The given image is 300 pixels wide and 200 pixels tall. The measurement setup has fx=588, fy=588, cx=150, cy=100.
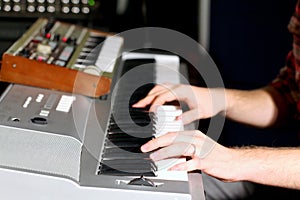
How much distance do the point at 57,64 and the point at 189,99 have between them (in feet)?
1.21

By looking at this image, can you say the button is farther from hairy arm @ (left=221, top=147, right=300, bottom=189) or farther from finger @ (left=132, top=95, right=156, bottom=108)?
hairy arm @ (left=221, top=147, right=300, bottom=189)

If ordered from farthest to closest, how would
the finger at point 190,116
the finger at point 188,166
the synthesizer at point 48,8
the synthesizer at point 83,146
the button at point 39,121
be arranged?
the synthesizer at point 48,8 → the finger at point 190,116 → the button at point 39,121 → the finger at point 188,166 → the synthesizer at point 83,146

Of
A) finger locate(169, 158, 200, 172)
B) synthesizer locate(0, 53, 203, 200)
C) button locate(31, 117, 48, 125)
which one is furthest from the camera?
button locate(31, 117, 48, 125)

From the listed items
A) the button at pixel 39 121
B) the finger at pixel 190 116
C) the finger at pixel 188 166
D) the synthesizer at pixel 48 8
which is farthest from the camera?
the synthesizer at pixel 48 8

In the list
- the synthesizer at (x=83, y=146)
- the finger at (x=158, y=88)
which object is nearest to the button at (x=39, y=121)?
the synthesizer at (x=83, y=146)

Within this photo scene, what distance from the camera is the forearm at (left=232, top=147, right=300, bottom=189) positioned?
1.34 meters

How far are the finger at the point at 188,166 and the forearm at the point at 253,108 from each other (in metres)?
0.58

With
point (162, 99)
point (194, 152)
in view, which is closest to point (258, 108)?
point (162, 99)

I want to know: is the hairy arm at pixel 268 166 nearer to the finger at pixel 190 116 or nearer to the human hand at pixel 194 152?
the human hand at pixel 194 152

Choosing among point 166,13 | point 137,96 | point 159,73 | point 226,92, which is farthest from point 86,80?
point 166,13

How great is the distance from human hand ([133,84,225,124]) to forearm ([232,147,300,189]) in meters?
0.22

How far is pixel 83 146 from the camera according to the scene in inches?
50.8

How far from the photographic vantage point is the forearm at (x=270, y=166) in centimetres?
134

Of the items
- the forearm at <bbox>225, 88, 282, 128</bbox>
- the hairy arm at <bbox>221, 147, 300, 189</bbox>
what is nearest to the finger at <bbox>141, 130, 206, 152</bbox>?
the hairy arm at <bbox>221, 147, 300, 189</bbox>
